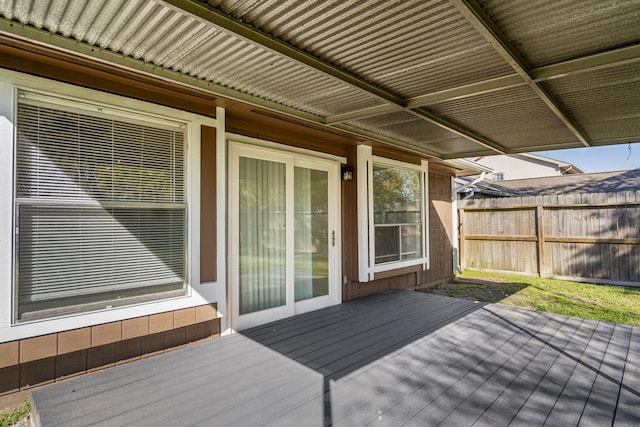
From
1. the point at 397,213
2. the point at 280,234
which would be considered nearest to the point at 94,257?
the point at 280,234

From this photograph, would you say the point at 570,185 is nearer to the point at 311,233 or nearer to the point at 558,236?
the point at 558,236

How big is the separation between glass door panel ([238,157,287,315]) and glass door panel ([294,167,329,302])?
0.25 meters

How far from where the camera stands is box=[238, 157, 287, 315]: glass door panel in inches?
150

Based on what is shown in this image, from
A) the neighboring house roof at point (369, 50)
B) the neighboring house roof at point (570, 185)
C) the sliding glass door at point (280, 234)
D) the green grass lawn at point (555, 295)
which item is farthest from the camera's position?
the neighboring house roof at point (570, 185)

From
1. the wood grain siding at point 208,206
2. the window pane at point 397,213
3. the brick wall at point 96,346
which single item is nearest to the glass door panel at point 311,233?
the window pane at point 397,213

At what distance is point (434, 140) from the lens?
4.88m

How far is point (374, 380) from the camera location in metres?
2.55

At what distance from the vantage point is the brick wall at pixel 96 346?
2348 mm

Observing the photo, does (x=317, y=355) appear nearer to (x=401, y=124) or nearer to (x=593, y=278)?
(x=401, y=124)

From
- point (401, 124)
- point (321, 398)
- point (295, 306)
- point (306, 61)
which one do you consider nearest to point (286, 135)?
point (401, 124)

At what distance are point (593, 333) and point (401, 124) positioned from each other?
3119 millimetres

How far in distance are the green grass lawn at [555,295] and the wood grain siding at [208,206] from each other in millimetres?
4840

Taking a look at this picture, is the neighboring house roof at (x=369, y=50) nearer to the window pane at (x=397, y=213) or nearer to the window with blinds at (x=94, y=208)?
the window with blinds at (x=94, y=208)

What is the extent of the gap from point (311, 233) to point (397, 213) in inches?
81.3
